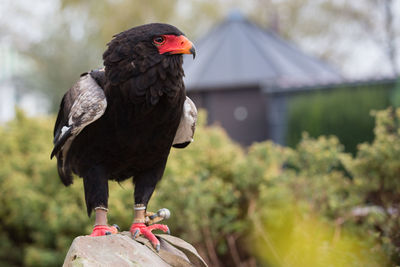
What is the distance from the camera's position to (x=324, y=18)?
1164 inches

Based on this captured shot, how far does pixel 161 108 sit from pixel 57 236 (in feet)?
12.0

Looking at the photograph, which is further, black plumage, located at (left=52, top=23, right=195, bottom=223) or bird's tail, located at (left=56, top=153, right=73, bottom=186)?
bird's tail, located at (left=56, top=153, right=73, bottom=186)

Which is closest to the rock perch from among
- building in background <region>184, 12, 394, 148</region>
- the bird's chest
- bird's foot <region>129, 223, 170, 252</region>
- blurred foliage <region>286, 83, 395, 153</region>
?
bird's foot <region>129, 223, 170, 252</region>

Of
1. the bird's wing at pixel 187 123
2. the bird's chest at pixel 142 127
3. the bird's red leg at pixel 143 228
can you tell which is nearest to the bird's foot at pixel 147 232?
the bird's red leg at pixel 143 228

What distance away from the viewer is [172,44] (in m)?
2.59

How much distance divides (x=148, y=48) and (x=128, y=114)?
414 millimetres

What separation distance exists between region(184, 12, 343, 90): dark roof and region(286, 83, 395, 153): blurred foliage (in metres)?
1.32

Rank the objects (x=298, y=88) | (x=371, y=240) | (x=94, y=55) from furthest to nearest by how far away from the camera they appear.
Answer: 1. (x=94, y=55)
2. (x=298, y=88)
3. (x=371, y=240)

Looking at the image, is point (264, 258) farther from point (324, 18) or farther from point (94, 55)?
point (324, 18)

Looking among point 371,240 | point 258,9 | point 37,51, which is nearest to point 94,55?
point 37,51

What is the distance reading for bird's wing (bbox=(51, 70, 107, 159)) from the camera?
2678 millimetres

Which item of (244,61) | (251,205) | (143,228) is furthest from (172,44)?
(244,61)

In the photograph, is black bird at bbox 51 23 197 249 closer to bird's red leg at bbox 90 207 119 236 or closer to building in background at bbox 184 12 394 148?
bird's red leg at bbox 90 207 119 236

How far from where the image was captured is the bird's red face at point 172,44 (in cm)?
258
